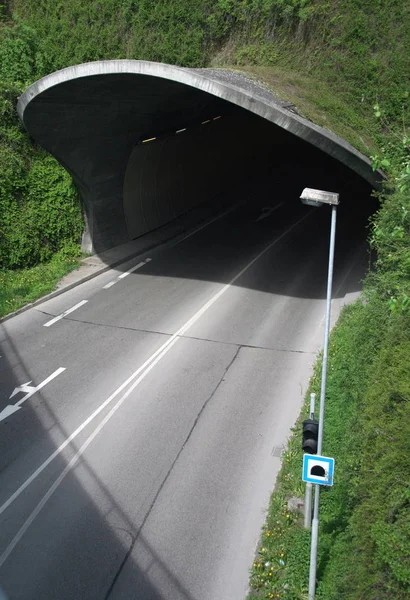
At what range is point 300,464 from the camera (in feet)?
36.3

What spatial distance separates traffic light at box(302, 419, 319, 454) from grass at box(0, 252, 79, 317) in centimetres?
1169

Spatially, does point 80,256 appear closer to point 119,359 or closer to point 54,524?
point 119,359

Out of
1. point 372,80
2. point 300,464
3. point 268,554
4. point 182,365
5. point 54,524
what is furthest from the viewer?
point 372,80

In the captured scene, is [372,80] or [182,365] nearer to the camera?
[182,365]

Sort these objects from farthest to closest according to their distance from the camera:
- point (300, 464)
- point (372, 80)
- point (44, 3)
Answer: point (44, 3), point (372, 80), point (300, 464)

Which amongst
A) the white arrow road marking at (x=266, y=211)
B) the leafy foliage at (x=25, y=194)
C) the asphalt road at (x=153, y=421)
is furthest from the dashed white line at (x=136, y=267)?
the white arrow road marking at (x=266, y=211)

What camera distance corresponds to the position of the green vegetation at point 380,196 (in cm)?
812

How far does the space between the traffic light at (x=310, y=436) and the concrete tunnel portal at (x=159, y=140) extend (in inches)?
362

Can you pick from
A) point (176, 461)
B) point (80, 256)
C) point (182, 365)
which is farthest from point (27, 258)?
point (176, 461)

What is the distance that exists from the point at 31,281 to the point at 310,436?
13537mm

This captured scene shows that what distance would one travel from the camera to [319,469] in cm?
847

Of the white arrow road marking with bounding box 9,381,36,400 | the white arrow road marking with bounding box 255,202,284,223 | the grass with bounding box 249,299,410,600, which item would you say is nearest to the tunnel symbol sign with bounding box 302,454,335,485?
the grass with bounding box 249,299,410,600

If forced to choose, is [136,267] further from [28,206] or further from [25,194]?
[25,194]

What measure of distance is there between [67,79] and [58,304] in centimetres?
667
